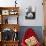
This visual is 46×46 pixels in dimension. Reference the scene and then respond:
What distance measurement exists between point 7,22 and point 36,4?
3.51ft

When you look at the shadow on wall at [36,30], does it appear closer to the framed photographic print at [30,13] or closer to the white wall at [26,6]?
the white wall at [26,6]

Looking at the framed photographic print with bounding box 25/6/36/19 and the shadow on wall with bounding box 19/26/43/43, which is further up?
the framed photographic print with bounding box 25/6/36/19

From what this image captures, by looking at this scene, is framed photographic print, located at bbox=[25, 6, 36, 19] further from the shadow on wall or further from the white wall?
the shadow on wall

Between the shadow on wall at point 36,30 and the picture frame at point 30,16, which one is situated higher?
the picture frame at point 30,16

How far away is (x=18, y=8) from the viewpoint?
4.82 m

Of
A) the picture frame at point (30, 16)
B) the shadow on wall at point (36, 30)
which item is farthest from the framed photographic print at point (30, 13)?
the shadow on wall at point (36, 30)

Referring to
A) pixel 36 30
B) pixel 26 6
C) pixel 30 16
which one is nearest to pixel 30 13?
pixel 30 16

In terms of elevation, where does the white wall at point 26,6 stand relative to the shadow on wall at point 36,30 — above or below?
above

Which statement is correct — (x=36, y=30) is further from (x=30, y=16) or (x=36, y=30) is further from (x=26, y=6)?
(x=26, y=6)

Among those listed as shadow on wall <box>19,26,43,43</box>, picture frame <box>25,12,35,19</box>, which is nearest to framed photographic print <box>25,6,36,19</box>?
picture frame <box>25,12,35,19</box>

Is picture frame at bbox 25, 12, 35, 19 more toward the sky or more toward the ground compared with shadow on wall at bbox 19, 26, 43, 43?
more toward the sky

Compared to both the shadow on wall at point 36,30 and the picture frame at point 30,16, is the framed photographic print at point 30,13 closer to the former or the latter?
the picture frame at point 30,16

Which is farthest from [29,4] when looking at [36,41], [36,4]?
[36,41]

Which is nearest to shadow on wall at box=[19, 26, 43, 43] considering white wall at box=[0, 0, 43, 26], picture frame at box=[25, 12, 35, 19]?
white wall at box=[0, 0, 43, 26]
